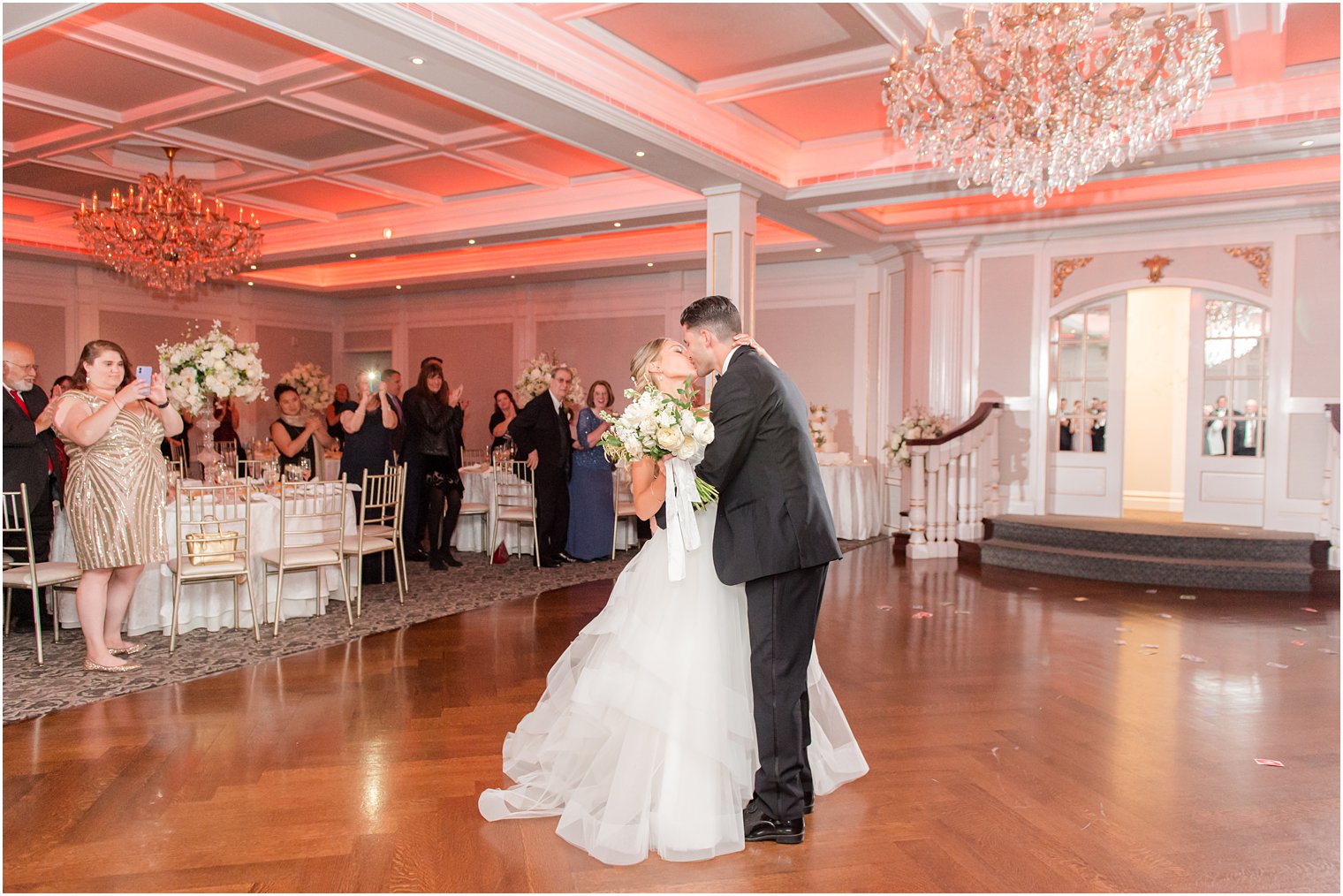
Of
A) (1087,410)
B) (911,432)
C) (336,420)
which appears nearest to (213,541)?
(336,420)

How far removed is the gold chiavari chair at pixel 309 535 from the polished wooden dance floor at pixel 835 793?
64 cm

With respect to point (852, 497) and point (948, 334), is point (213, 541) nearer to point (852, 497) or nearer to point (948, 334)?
point (852, 497)

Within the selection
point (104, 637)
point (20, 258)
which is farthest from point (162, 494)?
point (20, 258)

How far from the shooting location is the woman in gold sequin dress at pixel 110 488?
4629 millimetres

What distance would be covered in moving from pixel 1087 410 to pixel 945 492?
201 cm

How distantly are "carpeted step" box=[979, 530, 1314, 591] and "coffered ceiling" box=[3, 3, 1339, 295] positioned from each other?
3175mm

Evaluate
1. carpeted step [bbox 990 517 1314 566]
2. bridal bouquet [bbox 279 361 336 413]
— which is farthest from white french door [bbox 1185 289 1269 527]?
bridal bouquet [bbox 279 361 336 413]

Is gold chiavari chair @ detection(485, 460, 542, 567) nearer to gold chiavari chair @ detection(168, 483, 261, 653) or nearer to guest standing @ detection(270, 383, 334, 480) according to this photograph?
guest standing @ detection(270, 383, 334, 480)

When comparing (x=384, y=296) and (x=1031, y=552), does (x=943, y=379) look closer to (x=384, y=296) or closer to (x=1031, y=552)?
(x=1031, y=552)

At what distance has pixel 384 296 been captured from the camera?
1493cm

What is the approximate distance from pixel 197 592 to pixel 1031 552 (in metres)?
6.73

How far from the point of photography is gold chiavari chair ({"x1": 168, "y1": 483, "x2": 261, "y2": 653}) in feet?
17.0

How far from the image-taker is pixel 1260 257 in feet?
28.0

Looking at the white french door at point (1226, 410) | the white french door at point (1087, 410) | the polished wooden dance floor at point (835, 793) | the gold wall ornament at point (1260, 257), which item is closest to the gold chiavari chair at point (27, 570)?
the polished wooden dance floor at point (835, 793)
